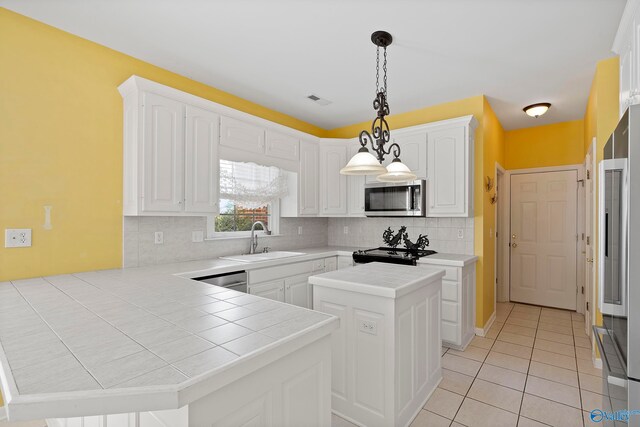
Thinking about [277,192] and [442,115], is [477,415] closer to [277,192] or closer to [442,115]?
[277,192]

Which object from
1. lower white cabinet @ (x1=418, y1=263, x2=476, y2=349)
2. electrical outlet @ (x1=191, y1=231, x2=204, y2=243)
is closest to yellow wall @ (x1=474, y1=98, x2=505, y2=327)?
lower white cabinet @ (x1=418, y1=263, x2=476, y2=349)

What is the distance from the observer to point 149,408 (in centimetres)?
78

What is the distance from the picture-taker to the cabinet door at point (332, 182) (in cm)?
435

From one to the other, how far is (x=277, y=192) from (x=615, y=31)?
3286mm

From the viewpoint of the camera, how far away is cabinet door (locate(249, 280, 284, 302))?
2.95m

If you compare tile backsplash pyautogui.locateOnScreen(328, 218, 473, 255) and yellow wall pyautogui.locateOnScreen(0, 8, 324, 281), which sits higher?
yellow wall pyautogui.locateOnScreen(0, 8, 324, 281)

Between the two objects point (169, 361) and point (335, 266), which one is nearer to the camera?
point (169, 361)

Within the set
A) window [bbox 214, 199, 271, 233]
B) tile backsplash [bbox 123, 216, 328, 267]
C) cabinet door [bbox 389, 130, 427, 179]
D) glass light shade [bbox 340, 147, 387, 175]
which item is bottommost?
tile backsplash [bbox 123, 216, 328, 267]

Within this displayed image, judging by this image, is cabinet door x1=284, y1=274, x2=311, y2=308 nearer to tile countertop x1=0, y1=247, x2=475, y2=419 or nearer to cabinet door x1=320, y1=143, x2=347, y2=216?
cabinet door x1=320, y1=143, x2=347, y2=216

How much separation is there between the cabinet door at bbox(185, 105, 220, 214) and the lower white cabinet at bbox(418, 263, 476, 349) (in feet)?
7.70

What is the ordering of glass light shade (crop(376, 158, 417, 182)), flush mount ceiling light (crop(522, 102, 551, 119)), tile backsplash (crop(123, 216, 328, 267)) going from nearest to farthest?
glass light shade (crop(376, 158, 417, 182)) → tile backsplash (crop(123, 216, 328, 267)) → flush mount ceiling light (crop(522, 102, 551, 119))

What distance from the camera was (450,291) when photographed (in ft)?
10.6

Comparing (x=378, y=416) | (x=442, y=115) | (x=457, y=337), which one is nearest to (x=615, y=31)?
→ (x=442, y=115)

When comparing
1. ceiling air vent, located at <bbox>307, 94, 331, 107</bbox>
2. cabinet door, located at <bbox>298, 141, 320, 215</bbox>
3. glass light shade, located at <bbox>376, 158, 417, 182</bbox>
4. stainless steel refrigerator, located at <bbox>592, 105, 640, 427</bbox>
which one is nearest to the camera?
stainless steel refrigerator, located at <bbox>592, 105, 640, 427</bbox>
